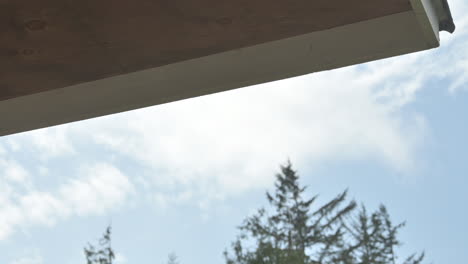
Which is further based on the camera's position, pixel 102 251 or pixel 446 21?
pixel 102 251

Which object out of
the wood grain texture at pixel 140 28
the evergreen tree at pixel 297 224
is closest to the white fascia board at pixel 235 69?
the wood grain texture at pixel 140 28

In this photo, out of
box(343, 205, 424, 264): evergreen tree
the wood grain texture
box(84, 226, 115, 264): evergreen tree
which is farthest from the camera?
box(343, 205, 424, 264): evergreen tree

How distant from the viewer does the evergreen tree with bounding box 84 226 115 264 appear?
21.8 m

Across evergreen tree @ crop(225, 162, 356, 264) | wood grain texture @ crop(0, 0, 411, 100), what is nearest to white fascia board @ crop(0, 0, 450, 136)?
wood grain texture @ crop(0, 0, 411, 100)

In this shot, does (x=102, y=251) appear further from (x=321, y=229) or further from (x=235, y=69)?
(x=235, y=69)

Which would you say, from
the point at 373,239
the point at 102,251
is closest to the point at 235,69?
the point at 102,251

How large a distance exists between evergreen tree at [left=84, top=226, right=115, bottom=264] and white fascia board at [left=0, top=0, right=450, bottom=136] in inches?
836

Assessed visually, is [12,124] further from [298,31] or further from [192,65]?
[298,31]

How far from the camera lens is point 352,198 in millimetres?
27500

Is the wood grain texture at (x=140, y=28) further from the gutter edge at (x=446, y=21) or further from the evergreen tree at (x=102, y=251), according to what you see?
the evergreen tree at (x=102, y=251)

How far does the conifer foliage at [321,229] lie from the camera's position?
25.0 m

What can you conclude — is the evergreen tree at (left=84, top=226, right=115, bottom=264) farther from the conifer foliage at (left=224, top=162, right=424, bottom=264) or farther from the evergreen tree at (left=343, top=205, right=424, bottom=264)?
the evergreen tree at (left=343, top=205, right=424, bottom=264)

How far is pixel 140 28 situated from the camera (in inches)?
49.0

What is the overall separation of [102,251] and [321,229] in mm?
9560
